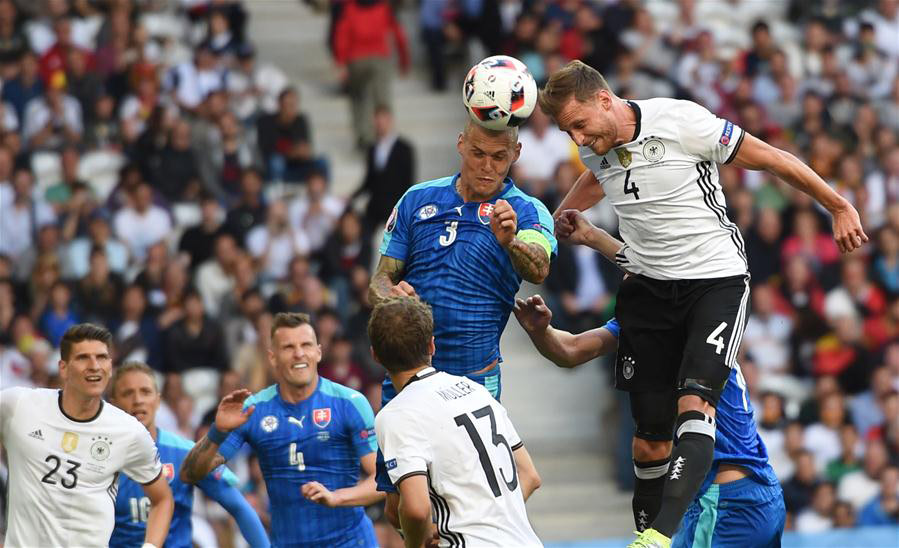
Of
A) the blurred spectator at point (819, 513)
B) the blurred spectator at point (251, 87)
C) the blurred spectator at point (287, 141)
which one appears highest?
the blurred spectator at point (251, 87)

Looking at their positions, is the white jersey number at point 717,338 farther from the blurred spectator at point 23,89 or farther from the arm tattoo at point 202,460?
the blurred spectator at point 23,89

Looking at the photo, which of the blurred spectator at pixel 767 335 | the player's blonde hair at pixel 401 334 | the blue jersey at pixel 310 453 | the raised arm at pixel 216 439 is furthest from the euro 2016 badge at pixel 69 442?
the blurred spectator at pixel 767 335

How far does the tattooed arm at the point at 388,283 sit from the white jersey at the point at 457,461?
0.88 meters

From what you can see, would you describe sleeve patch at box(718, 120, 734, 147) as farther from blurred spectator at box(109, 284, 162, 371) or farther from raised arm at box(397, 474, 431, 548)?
blurred spectator at box(109, 284, 162, 371)

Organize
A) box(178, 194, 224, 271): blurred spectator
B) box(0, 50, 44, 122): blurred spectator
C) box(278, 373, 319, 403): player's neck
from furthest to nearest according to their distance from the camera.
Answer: box(0, 50, 44, 122): blurred spectator
box(178, 194, 224, 271): blurred spectator
box(278, 373, 319, 403): player's neck

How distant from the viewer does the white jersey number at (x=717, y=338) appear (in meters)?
8.48

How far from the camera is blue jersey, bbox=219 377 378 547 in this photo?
978 centimetres

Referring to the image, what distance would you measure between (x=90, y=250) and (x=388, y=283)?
337 inches

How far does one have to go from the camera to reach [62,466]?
8945 mm

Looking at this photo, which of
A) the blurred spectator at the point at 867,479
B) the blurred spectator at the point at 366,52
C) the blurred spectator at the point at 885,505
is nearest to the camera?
the blurred spectator at the point at 885,505

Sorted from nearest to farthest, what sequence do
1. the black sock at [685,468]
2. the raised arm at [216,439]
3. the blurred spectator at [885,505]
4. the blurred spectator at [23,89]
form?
the black sock at [685,468]
the raised arm at [216,439]
the blurred spectator at [885,505]
the blurred spectator at [23,89]

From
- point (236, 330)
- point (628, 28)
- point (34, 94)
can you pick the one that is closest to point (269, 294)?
point (236, 330)

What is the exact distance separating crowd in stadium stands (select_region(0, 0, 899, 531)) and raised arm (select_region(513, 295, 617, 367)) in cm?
560

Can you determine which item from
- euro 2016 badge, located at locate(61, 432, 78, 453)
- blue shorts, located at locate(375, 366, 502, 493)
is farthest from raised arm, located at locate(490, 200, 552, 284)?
euro 2016 badge, located at locate(61, 432, 78, 453)
